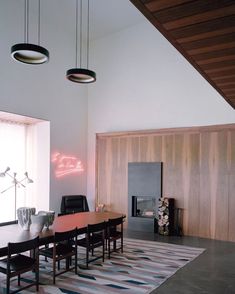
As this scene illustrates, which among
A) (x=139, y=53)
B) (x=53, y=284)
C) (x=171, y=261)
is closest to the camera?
(x=53, y=284)

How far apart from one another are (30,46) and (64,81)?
13.0 feet

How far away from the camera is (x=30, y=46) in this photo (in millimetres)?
3371

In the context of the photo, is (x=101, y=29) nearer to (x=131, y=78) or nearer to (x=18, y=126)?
(x=131, y=78)

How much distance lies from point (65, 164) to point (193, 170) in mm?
3067

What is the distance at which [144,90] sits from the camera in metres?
7.27

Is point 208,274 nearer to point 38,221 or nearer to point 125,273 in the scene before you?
point 125,273

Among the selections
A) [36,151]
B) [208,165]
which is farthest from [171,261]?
[36,151]

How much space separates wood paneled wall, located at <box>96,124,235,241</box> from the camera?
595 centimetres

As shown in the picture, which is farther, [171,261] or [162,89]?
[162,89]

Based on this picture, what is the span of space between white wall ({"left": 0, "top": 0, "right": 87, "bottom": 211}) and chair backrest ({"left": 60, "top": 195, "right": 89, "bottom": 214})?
0.29 m

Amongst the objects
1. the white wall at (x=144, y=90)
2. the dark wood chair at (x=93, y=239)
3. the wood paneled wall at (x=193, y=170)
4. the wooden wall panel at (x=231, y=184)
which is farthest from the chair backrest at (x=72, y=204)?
the wooden wall panel at (x=231, y=184)

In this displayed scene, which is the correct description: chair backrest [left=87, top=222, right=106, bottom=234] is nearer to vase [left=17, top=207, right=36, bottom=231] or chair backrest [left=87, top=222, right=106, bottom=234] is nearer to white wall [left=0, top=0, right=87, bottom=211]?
vase [left=17, top=207, right=36, bottom=231]

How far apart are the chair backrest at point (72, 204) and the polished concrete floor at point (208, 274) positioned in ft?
8.42

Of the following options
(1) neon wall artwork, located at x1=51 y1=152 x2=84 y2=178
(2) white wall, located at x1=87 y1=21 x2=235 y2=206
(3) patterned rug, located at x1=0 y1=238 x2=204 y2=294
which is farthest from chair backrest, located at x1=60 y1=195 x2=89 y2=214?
(3) patterned rug, located at x1=0 y1=238 x2=204 y2=294
